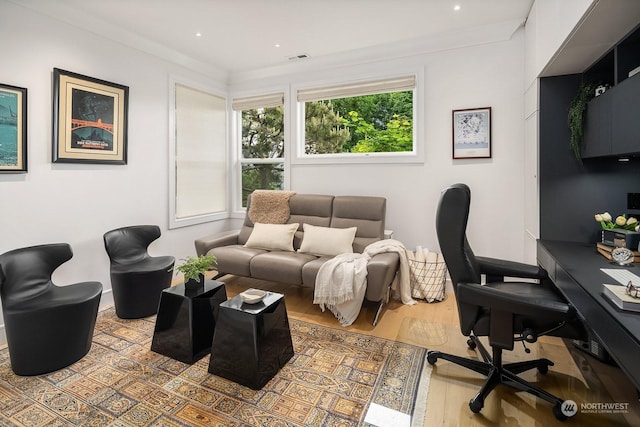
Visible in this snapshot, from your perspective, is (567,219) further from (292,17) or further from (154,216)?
(154,216)

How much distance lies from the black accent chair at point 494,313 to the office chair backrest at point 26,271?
8.59 feet

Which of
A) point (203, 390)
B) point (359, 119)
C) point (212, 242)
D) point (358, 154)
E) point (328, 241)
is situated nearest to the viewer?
point (203, 390)

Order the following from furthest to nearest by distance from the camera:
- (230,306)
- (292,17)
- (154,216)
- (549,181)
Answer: (154,216), (292,17), (549,181), (230,306)

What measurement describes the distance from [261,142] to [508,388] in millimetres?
3913

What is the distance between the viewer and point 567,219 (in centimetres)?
249

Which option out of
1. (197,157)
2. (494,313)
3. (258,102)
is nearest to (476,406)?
(494,313)

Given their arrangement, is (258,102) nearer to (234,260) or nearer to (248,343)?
(234,260)

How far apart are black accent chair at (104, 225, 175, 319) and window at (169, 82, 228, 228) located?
798 millimetres

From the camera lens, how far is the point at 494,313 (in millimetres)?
1652

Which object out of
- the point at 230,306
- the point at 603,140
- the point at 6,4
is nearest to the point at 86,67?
the point at 6,4

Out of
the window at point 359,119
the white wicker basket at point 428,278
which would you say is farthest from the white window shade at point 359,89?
the white wicker basket at point 428,278

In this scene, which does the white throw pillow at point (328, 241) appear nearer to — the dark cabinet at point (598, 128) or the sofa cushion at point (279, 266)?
the sofa cushion at point (279, 266)

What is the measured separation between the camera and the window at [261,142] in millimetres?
4473

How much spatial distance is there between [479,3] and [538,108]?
1.02 m
